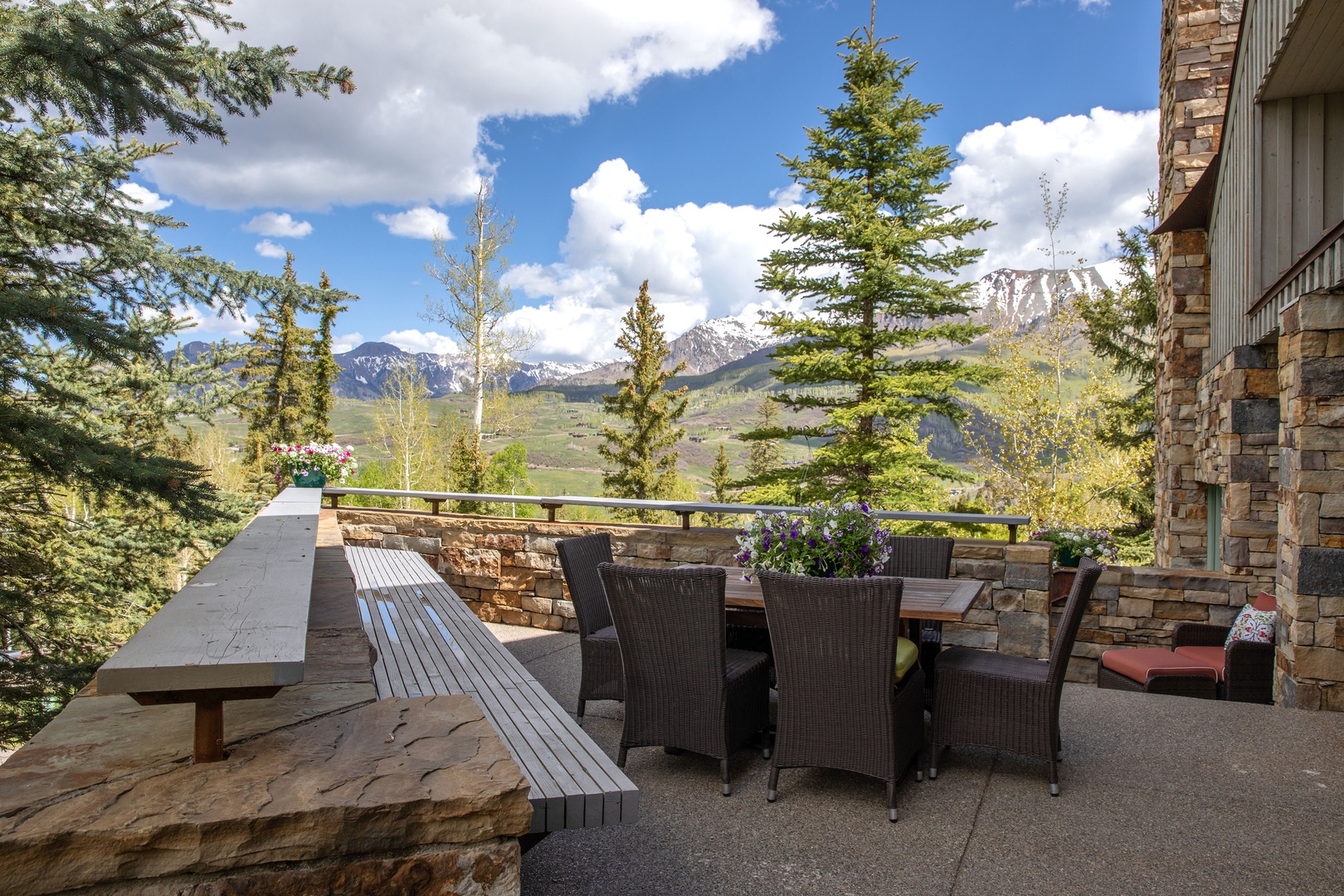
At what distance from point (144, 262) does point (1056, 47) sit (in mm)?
24043

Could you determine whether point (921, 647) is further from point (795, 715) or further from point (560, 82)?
point (560, 82)

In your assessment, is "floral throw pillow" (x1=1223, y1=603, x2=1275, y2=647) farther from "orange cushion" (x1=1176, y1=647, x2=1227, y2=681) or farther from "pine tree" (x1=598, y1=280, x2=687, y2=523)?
"pine tree" (x1=598, y1=280, x2=687, y2=523)

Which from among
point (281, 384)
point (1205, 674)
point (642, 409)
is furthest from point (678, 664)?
point (281, 384)

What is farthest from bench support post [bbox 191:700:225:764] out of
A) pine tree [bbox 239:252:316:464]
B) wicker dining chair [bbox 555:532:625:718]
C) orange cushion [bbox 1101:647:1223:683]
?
pine tree [bbox 239:252:316:464]

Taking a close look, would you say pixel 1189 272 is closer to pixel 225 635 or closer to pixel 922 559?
pixel 922 559

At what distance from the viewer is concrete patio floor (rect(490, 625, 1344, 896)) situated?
2.25m

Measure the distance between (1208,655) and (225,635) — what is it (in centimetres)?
589

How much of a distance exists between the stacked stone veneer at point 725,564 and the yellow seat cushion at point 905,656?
1.55 metres

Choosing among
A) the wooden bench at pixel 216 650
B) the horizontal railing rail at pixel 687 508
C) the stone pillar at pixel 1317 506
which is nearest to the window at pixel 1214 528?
the stone pillar at pixel 1317 506

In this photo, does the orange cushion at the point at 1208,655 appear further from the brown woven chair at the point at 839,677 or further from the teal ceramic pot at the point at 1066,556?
the brown woven chair at the point at 839,677

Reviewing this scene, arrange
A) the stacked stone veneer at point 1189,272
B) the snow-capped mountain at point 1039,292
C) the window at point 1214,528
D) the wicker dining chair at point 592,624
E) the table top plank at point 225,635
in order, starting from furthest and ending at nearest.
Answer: the snow-capped mountain at point 1039,292
the stacked stone veneer at point 1189,272
the window at point 1214,528
the wicker dining chair at point 592,624
the table top plank at point 225,635

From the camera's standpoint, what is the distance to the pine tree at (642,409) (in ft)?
90.1

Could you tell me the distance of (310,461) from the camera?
6.13 m

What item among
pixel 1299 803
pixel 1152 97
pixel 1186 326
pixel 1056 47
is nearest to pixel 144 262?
pixel 1299 803
